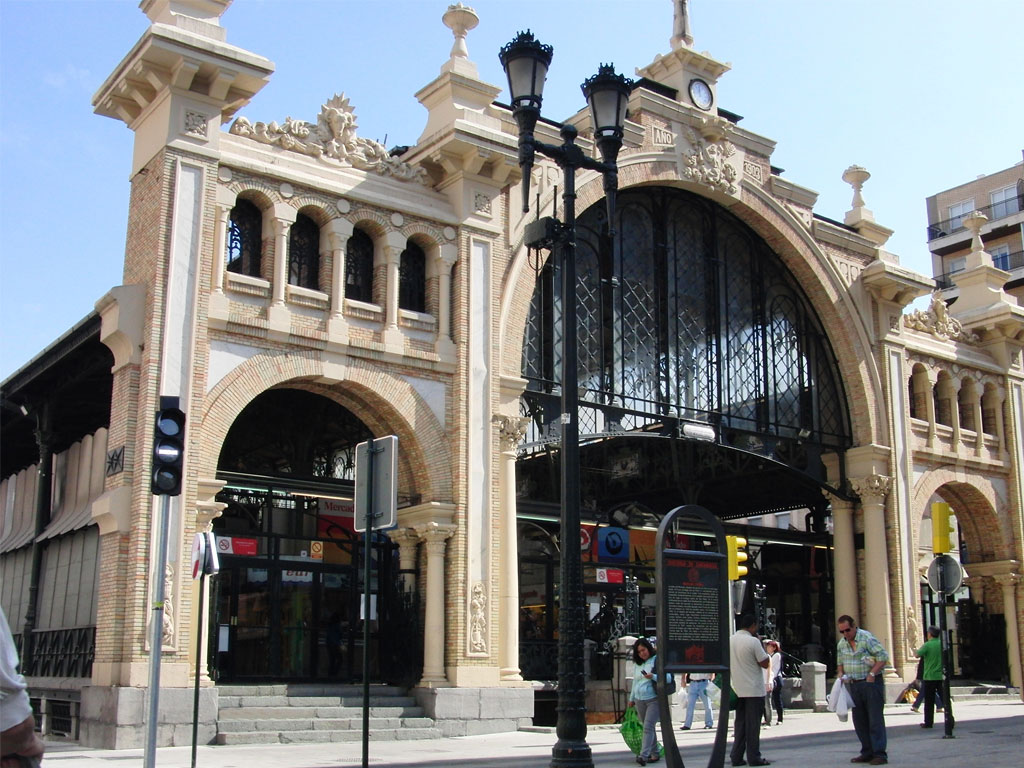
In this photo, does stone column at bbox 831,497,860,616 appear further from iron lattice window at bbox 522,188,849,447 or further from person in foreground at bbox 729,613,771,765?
person in foreground at bbox 729,613,771,765

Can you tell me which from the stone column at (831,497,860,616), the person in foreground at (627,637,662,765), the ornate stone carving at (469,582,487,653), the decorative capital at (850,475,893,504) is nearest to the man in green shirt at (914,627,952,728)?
the person in foreground at (627,637,662,765)

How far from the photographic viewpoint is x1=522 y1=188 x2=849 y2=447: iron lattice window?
24719mm

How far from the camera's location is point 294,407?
22.7 m

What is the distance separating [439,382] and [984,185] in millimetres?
49868

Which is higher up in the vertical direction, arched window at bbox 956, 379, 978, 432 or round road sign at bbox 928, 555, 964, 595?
arched window at bbox 956, 379, 978, 432

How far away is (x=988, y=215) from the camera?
6156cm

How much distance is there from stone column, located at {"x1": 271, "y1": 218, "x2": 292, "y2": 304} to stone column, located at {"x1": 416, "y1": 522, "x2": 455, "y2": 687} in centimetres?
475

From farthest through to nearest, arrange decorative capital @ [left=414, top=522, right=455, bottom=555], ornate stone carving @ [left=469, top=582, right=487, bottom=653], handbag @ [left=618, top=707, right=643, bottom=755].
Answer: decorative capital @ [left=414, top=522, right=455, bottom=555] → ornate stone carving @ [left=469, top=582, right=487, bottom=653] → handbag @ [left=618, top=707, right=643, bottom=755]

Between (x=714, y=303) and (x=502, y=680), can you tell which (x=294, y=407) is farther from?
(x=714, y=303)

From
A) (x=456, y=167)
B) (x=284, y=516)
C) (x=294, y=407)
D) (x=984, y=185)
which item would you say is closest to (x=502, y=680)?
(x=284, y=516)

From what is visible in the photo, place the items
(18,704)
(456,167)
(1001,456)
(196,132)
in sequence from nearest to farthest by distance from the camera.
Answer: (18,704) < (196,132) < (456,167) < (1001,456)

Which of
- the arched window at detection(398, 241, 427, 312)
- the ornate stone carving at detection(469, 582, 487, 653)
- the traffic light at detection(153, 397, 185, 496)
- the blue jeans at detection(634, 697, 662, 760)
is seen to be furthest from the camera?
the arched window at detection(398, 241, 427, 312)

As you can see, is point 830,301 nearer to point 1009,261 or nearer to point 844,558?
point 844,558

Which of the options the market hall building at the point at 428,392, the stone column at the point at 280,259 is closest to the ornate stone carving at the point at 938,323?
the market hall building at the point at 428,392
